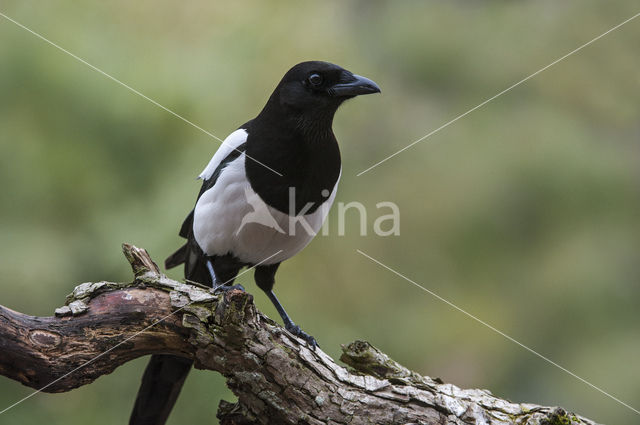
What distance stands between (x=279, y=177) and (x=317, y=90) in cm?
28

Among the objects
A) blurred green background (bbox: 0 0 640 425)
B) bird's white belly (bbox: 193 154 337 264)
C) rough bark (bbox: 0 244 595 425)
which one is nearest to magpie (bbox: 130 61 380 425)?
bird's white belly (bbox: 193 154 337 264)

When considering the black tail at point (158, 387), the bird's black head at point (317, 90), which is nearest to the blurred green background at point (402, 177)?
the black tail at point (158, 387)

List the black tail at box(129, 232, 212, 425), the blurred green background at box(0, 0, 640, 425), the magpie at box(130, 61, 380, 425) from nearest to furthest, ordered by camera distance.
A: the magpie at box(130, 61, 380, 425) < the black tail at box(129, 232, 212, 425) < the blurred green background at box(0, 0, 640, 425)

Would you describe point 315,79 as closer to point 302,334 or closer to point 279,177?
point 279,177

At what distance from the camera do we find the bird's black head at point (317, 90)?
170cm

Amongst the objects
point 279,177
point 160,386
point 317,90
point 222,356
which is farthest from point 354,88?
point 160,386

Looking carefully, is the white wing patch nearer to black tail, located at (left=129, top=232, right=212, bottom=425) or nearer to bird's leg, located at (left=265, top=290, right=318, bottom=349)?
black tail, located at (left=129, top=232, right=212, bottom=425)

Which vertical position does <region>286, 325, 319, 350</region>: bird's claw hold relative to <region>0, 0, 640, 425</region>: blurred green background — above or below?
below

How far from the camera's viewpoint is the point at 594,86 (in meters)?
2.72

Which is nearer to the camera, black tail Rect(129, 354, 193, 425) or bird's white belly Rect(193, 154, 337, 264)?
bird's white belly Rect(193, 154, 337, 264)

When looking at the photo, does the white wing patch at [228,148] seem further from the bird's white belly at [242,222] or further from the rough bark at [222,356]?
the rough bark at [222,356]

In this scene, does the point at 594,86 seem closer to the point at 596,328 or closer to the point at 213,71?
the point at 596,328

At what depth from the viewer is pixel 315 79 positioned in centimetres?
171

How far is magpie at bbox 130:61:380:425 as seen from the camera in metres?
1.65
